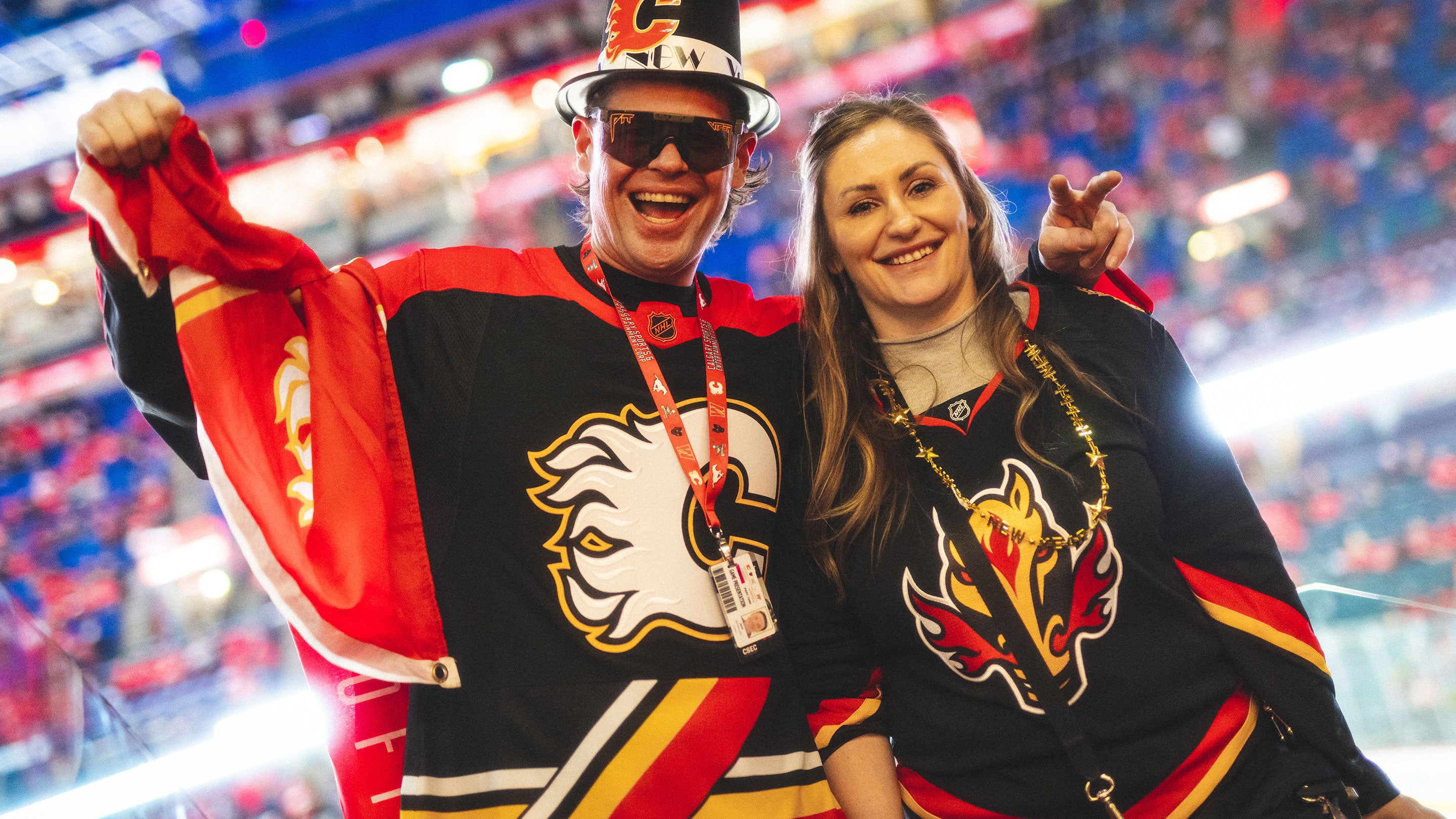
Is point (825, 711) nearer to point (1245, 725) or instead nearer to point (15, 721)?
point (1245, 725)

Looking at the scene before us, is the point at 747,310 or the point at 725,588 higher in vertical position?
the point at 747,310

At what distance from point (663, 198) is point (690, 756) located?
2.99 ft

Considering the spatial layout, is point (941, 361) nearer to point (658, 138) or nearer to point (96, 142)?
point (658, 138)

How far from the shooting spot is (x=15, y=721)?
2438mm

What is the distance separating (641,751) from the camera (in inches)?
54.4

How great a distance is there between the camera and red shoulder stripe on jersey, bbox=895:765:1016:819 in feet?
4.66

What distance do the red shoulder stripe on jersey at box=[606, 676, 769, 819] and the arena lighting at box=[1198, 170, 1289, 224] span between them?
9.29 meters

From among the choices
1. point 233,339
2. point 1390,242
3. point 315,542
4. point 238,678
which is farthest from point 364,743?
point 1390,242

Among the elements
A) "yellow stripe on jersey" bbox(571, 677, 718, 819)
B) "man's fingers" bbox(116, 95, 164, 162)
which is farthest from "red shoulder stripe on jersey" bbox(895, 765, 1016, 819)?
"man's fingers" bbox(116, 95, 164, 162)

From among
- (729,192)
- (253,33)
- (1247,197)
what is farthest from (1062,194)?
(253,33)

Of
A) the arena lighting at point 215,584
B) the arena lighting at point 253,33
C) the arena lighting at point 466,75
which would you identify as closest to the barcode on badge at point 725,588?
the arena lighting at point 215,584

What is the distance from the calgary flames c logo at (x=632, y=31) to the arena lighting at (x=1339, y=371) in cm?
276

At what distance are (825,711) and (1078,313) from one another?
800mm

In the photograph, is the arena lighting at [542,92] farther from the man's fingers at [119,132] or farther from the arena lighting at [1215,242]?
the man's fingers at [119,132]
